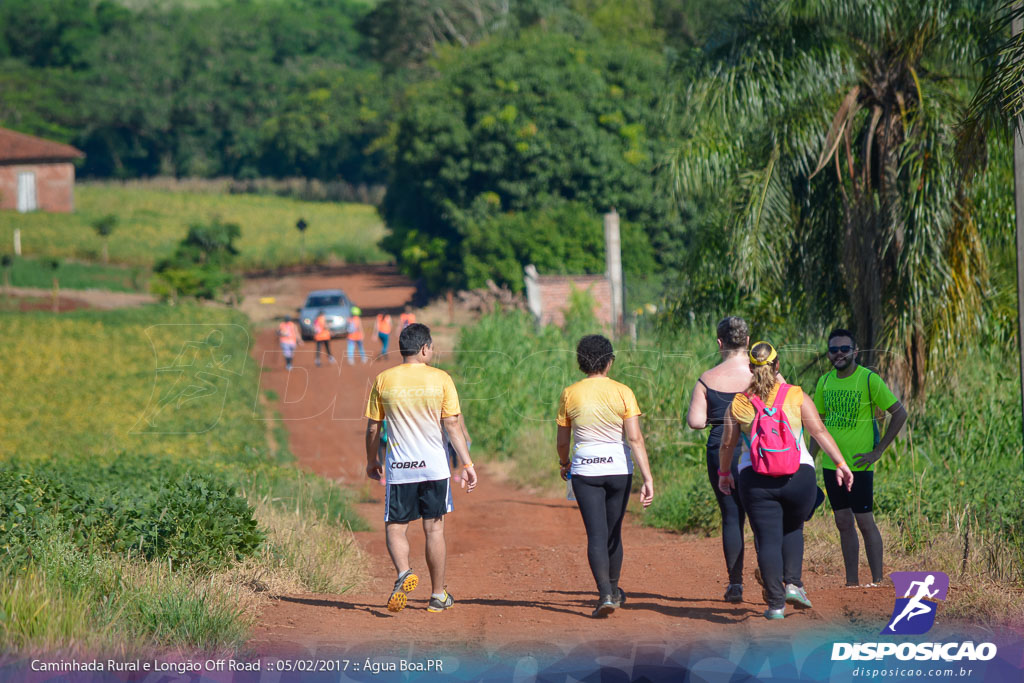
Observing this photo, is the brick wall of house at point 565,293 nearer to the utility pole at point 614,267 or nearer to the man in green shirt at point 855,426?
the utility pole at point 614,267

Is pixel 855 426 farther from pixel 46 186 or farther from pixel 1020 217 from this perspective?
pixel 46 186

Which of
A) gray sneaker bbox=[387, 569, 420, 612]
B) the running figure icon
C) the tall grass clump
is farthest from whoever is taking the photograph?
the tall grass clump

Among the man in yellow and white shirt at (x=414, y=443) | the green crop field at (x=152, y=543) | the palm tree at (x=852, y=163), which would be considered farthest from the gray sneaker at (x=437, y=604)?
the palm tree at (x=852, y=163)

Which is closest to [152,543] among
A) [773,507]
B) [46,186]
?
[773,507]

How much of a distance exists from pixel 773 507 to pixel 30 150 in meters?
64.9

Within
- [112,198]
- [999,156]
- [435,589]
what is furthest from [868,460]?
[112,198]

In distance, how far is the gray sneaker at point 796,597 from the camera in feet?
21.4

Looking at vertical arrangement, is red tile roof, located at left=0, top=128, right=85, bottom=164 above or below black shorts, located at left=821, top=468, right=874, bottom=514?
above

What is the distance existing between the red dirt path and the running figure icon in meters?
0.12

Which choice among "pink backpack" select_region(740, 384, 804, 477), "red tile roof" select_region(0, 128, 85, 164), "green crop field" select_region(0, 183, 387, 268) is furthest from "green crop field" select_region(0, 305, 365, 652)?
"red tile roof" select_region(0, 128, 85, 164)

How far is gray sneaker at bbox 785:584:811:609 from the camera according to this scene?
6.53m

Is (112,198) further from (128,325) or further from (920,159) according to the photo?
(920,159)

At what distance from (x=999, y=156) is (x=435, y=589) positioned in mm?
7751

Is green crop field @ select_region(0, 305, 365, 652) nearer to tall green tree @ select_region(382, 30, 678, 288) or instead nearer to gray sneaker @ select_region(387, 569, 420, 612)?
gray sneaker @ select_region(387, 569, 420, 612)
